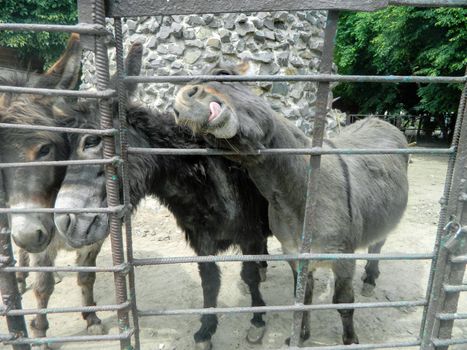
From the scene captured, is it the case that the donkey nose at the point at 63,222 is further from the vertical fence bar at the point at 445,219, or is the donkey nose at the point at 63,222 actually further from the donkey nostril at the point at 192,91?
the vertical fence bar at the point at 445,219

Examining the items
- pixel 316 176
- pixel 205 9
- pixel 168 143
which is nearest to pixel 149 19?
pixel 168 143

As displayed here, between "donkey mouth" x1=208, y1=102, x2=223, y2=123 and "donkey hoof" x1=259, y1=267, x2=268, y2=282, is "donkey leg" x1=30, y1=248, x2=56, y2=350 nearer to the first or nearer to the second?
"donkey mouth" x1=208, y1=102, x2=223, y2=123

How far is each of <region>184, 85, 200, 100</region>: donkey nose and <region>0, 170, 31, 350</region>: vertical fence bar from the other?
1.07 m

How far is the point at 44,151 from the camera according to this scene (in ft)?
6.80

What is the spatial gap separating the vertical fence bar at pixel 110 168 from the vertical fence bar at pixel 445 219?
172cm

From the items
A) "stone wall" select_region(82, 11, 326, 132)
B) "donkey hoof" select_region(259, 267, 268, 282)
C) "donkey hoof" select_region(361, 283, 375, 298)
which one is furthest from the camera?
"stone wall" select_region(82, 11, 326, 132)

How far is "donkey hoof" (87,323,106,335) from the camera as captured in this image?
3.05 m

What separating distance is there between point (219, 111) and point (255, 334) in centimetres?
223

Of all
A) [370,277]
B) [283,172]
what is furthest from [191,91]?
[370,277]

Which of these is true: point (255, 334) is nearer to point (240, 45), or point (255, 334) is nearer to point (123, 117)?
point (123, 117)

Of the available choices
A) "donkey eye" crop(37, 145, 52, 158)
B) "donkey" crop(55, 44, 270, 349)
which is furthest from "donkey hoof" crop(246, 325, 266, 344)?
"donkey eye" crop(37, 145, 52, 158)

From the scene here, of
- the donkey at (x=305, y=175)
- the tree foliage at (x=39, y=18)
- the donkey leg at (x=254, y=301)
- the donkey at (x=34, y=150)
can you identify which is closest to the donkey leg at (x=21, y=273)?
the donkey at (x=34, y=150)

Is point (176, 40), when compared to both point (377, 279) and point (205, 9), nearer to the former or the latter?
point (205, 9)

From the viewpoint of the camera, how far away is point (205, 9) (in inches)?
59.4
